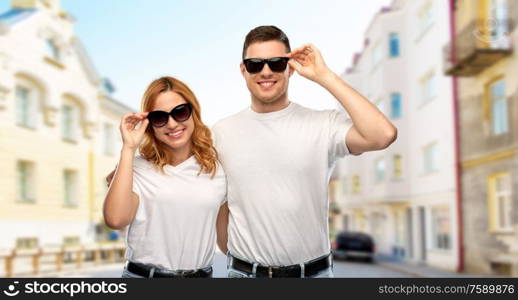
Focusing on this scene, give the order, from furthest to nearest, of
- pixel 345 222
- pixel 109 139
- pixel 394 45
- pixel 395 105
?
pixel 345 222, pixel 394 45, pixel 395 105, pixel 109 139

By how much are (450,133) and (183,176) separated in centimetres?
2088

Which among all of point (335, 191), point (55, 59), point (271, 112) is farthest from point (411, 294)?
point (335, 191)

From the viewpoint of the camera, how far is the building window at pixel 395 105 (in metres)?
30.5

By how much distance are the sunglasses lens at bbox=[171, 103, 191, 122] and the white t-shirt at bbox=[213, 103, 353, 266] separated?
0.28 m

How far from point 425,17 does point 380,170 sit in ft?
32.1

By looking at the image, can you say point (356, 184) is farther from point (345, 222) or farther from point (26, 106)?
point (26, 106)

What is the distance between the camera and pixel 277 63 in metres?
3.51

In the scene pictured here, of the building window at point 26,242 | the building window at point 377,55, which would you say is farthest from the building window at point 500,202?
the building window at point 26,242

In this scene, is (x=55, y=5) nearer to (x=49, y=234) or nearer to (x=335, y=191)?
(x=49, y=234)

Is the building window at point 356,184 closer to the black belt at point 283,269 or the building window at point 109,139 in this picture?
the building window at point 109,139

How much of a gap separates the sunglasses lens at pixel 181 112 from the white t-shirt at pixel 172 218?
25 centimetres

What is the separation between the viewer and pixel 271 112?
3672mm

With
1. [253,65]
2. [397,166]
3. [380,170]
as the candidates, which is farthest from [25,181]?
[253,65]

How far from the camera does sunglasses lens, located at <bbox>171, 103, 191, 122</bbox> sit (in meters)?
3.51
